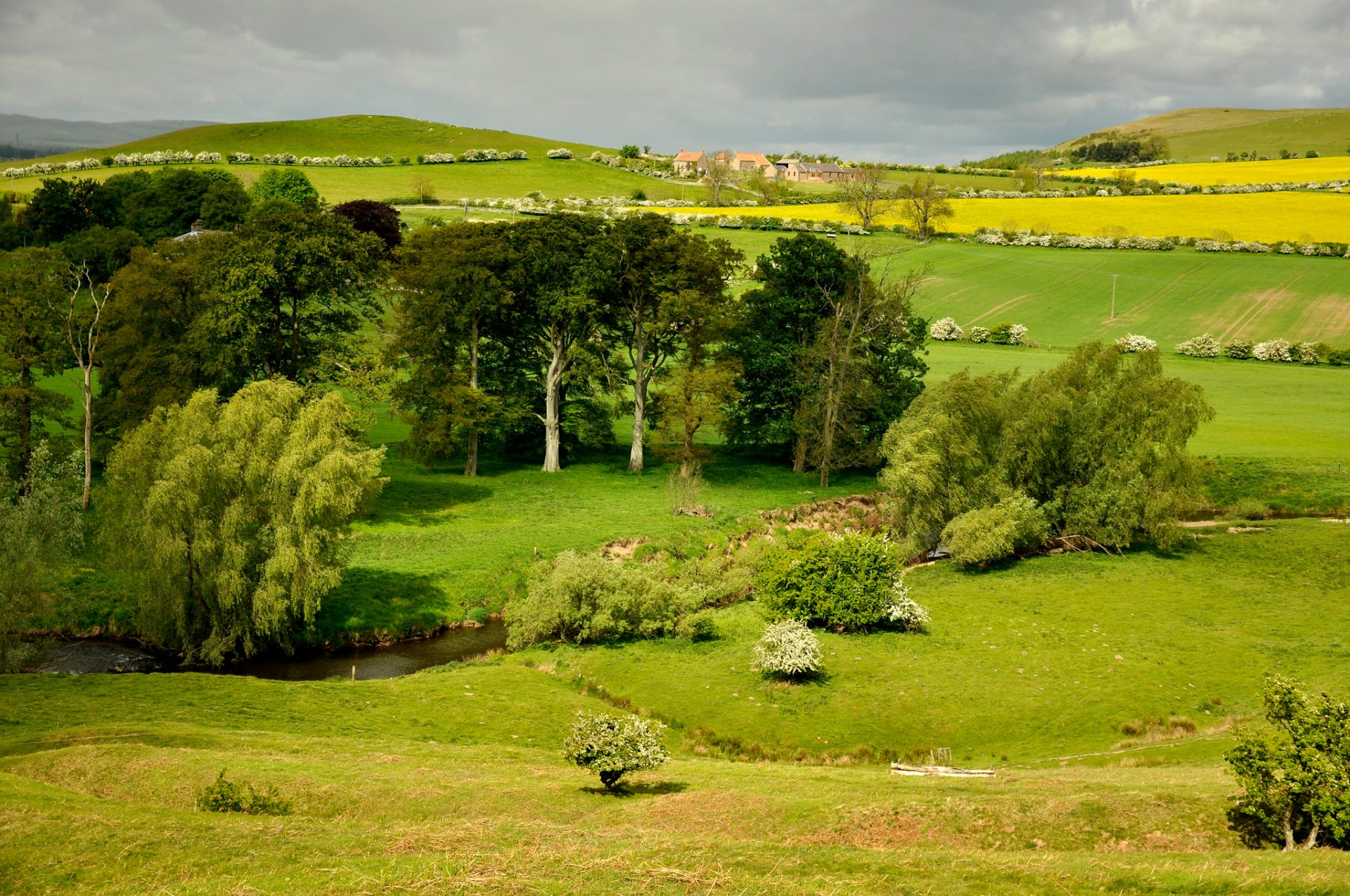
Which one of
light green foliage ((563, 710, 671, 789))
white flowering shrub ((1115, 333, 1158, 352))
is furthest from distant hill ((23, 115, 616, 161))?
light green foliage ((563, 710, 671, 789))

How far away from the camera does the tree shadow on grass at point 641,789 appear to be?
25.9 meters

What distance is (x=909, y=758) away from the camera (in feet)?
105

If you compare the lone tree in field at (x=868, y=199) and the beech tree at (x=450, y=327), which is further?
the lone tree in field at (x=868, y=199)

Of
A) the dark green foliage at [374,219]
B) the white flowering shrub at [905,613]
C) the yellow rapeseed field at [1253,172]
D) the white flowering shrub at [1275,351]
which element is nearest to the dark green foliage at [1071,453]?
the white flowering shrub at [905,613]

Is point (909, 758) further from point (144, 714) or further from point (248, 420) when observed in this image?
Result: point (248, 420)

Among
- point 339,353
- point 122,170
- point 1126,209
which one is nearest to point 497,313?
point 339,353

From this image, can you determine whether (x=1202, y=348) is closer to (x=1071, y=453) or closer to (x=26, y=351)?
(x=1071, y=453)

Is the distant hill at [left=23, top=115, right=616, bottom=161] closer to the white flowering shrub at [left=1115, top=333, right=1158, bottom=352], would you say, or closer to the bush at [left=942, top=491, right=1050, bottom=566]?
the white flowering shrub at [left=1115, top=333, right=1158, bottom=352]

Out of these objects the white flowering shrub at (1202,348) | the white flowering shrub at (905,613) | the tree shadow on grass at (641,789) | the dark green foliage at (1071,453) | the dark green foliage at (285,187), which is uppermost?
the dark green foliage at (285,187)

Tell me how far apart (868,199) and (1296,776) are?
120 meters

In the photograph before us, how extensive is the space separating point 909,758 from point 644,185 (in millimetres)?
158337

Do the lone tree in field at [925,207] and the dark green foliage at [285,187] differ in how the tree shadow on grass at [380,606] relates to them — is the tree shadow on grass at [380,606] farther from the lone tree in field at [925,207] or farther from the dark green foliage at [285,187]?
the lone tree in field at [925,207]

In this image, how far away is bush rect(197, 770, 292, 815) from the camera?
72.1 feet

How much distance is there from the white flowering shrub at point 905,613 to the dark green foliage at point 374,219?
7862 centimetres
